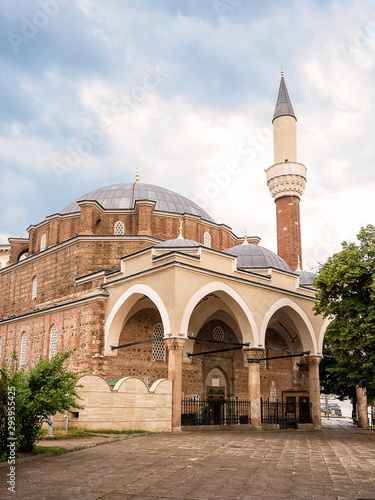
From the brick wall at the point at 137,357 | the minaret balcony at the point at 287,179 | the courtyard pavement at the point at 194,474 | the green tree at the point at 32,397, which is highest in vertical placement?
the minaret balcony at the point at 287,179

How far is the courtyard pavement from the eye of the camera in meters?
4.87

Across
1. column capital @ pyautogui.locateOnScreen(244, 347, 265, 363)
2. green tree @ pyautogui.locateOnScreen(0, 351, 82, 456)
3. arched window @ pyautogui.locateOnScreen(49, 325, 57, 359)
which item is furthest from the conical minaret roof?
green tree @ pyautogui.locateOnScreen(0, 351, 82, 456)

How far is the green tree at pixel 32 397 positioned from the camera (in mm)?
6559

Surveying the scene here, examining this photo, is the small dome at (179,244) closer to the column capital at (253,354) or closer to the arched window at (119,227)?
the column capital at (253,354)

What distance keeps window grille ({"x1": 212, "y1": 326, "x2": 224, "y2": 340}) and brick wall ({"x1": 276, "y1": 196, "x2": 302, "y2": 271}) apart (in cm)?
601

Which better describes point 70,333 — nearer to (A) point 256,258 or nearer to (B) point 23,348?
(B) point 23,348

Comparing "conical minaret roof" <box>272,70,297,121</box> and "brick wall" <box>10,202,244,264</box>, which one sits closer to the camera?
"brick wall" <box>10,202,244,264</box>

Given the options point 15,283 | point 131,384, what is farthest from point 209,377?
point 15,283

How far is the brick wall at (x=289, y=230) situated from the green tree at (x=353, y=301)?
31.5ft

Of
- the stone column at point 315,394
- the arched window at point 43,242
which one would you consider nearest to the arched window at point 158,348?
the stone column at point 315,394

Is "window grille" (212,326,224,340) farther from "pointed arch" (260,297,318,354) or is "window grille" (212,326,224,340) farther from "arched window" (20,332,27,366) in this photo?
"arched window" (20,332,27,366)

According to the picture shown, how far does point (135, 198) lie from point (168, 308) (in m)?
10.6

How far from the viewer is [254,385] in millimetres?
15125

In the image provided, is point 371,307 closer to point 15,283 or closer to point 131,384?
point 131,384
